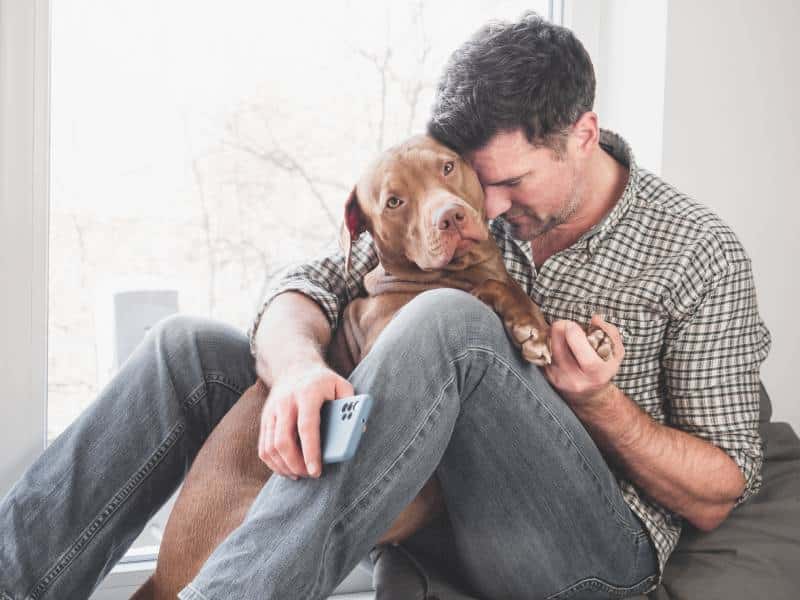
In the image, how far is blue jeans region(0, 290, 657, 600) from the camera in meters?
1.18

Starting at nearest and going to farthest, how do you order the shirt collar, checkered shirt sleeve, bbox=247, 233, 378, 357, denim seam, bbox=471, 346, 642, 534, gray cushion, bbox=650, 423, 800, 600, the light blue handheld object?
1. the light blue handheld object
2. denim seam, bbox=471, 346, 642, 534
3. gray cushion, bbox=650, 423, 800, 600
4. the shirt collar
5. checkered shirt sleeve, bbox=247, 233, 378, 357

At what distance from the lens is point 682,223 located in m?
1.61

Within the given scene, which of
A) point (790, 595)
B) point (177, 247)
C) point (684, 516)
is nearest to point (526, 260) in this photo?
point (684, 516)

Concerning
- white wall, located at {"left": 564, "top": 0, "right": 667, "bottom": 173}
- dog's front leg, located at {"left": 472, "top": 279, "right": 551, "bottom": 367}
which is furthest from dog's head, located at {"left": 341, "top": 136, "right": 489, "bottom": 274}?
white wall, located at {"left": 564, "top": 0, "right": 667, "bottom": 173}

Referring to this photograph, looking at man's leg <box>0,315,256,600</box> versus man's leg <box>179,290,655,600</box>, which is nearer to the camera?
man's leg <box>179,290,655,600</box>

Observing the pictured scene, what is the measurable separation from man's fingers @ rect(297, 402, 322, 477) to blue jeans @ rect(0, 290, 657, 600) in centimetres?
3

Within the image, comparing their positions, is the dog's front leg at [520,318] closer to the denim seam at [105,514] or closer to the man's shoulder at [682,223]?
the man's shoulder at [682,223]

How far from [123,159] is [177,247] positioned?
245 mm

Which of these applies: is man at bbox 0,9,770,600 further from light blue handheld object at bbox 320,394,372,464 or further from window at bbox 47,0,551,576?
window at bbox 47,0,551,576

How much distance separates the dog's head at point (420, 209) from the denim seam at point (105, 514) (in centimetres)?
46

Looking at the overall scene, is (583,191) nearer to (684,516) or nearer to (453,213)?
(453,213)

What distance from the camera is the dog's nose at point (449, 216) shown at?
1520 mm

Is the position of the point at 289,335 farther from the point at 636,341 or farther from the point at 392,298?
the point at 636,341

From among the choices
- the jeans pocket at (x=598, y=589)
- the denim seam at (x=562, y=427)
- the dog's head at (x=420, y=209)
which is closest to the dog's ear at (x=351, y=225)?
the dog's head at (x=420, y=209)
